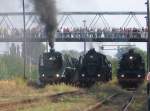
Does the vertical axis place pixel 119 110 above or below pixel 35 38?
below

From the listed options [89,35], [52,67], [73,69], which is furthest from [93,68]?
[89,35]

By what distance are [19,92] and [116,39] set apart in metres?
34.4

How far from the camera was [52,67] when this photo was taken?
1642 inches

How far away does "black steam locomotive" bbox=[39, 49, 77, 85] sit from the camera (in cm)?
4156

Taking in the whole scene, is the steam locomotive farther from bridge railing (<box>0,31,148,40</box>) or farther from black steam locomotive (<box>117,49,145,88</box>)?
bridge railing (<box>0,31,148,40</box>)

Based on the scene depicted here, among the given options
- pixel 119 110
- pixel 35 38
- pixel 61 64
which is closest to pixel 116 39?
pixel 35 38

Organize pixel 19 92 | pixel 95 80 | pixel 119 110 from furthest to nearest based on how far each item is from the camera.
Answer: pixel 95 80 → pixel 19 92 → pixel 119 110

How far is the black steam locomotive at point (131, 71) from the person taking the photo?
4812 cm

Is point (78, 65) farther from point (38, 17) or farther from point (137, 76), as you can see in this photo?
point (38, 17)

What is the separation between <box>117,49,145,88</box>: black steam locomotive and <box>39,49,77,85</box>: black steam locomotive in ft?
26.4

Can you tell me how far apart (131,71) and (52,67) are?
973 cm

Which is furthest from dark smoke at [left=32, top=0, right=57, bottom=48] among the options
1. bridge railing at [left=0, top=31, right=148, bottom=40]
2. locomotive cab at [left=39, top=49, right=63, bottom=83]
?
bridge railing at [left=0, top=31, right=148, bottom=40]

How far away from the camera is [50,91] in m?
39.1

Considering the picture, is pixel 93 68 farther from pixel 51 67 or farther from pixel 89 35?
pixel 89 35
